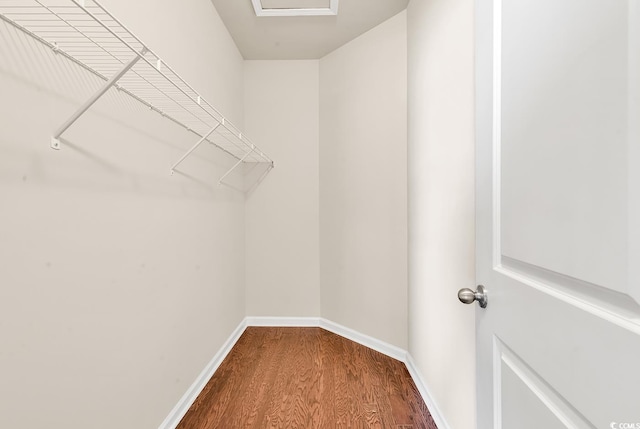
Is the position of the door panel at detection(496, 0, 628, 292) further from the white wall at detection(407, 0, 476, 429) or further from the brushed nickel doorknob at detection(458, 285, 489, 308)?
the white wall at detection(407, 0, 476, 429)

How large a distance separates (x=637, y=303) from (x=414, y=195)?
159 centimetres

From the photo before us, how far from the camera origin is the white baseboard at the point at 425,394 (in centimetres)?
149

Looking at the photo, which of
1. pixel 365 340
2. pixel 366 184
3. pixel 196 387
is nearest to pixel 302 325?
pixel 365 340

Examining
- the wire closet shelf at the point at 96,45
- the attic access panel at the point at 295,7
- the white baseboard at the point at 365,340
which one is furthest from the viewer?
the white baseboard at the point at 365,340

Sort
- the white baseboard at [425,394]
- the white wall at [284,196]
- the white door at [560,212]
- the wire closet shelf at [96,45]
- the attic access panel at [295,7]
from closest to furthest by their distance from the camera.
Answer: the white door at [560,212]
the wire closet shelf at [96,45]
the white baseboard at [425,394]
the attic access panel at [295,7]
the white wall at [284,196]

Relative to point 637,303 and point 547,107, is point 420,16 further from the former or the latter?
point 637,303

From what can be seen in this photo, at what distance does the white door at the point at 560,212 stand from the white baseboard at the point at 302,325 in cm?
107

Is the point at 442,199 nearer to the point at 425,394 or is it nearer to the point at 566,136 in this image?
the point at 566,136

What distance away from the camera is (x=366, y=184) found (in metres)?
2.40

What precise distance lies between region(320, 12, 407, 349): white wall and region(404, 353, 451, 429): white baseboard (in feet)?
0.51

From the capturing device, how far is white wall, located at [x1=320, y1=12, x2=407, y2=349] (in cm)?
219

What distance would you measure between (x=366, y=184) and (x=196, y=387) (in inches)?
70.7

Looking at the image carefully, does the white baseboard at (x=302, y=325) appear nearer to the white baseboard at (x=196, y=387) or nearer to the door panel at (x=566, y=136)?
the white baseboard at (x=196, y=387)

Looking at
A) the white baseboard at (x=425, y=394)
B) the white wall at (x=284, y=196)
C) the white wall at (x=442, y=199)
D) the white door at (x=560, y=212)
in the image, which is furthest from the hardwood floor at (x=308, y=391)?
the white door at (x=560, y=212)
